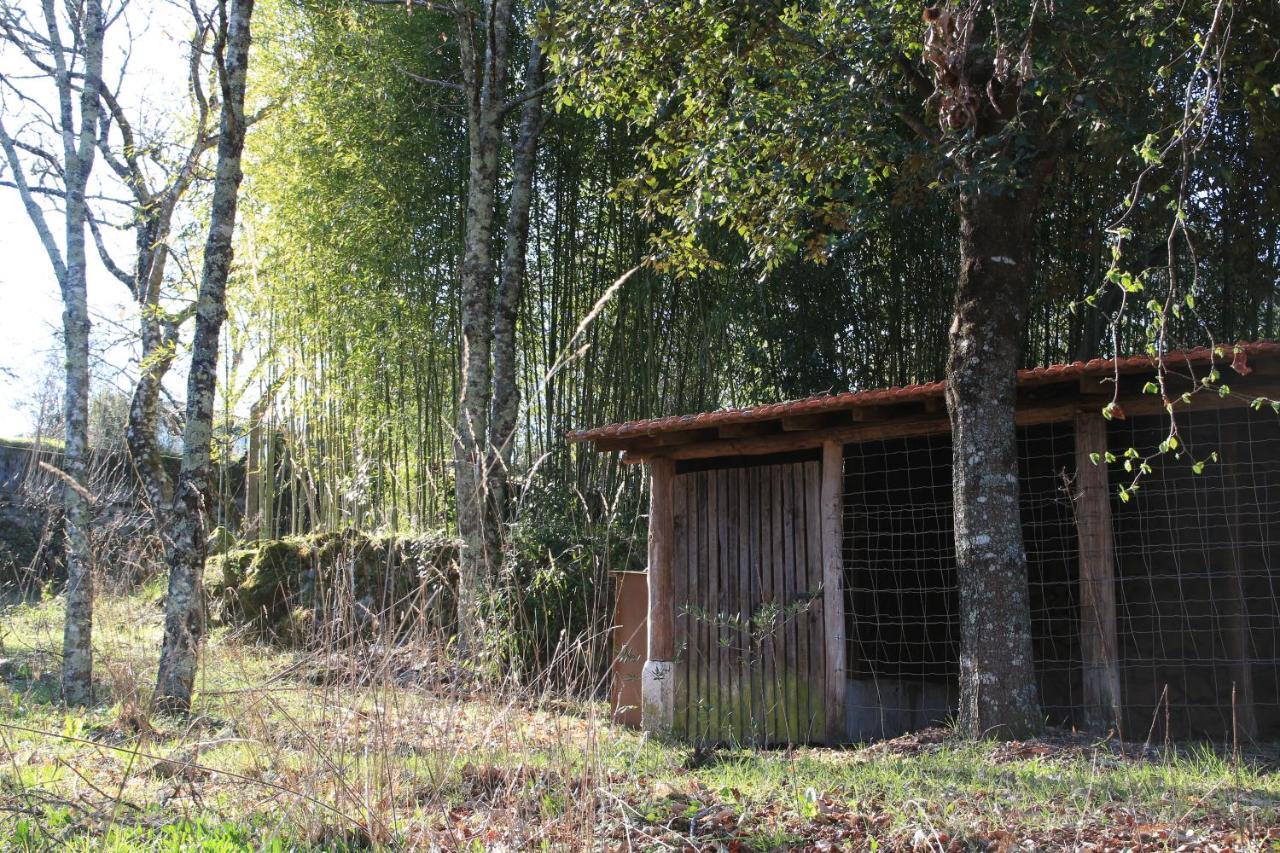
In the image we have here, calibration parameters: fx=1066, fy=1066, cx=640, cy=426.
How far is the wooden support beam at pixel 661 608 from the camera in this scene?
8.34 m

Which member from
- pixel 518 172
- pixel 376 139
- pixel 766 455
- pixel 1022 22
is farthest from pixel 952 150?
pixel 376 139

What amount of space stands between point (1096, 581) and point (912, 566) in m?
2.12

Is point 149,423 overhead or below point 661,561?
overhead

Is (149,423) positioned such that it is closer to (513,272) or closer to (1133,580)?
(513,272)

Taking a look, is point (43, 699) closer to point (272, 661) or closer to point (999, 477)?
point (272, 661)

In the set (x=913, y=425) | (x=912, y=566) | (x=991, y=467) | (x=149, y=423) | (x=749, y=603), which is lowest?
(x=749, y=603)

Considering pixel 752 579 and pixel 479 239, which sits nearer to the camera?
pixel 752 579

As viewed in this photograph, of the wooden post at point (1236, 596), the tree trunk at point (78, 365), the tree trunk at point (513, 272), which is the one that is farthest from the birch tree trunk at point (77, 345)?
the wooden post at point (1236, 596)

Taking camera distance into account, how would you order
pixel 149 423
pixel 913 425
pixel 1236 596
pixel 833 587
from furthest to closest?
pixel 149 423, pixel 833 587, pixel 913 425, pixel 1236 596

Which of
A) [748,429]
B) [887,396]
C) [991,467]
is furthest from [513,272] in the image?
[991,467]

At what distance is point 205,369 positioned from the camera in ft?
24.6

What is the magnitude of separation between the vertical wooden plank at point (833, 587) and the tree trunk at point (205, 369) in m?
4.45

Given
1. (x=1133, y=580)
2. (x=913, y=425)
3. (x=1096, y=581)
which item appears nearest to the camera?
(x=1096, y=581)

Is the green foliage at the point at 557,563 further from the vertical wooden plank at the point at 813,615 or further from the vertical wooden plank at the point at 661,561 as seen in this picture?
the vertical wooden plank at the point at 813,615
